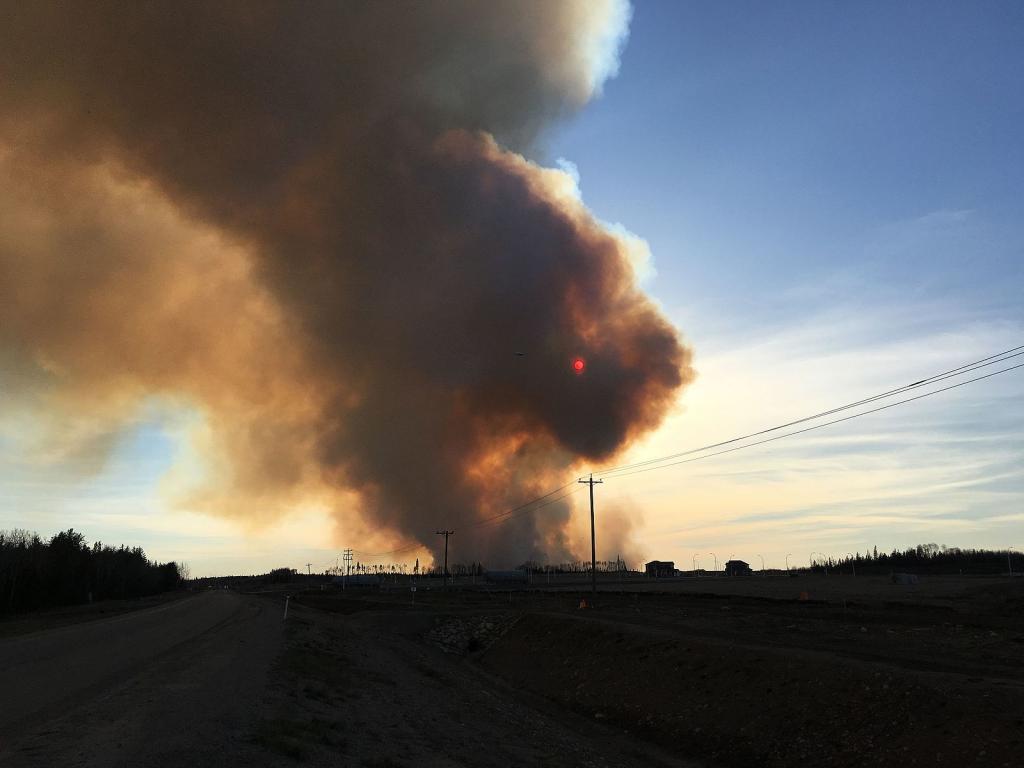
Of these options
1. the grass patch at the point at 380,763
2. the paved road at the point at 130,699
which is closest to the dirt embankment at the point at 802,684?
the grass patch at the point at 380,763

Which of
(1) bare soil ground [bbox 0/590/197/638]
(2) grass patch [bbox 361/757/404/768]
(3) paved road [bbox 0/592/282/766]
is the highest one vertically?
(3) paved road [bbox 0/592/282/766]

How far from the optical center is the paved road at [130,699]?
13719mm

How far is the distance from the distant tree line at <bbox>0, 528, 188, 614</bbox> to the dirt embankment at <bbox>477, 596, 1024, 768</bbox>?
9226 cm

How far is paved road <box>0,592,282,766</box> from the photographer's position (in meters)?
13.7

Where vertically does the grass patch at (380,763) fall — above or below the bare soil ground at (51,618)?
above

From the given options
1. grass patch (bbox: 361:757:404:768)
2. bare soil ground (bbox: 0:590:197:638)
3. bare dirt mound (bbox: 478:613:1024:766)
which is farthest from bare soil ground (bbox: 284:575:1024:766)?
bare soil ground (bbox: 0:590:197:638)

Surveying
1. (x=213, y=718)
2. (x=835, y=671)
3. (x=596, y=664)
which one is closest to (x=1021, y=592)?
(x=596, y=664)

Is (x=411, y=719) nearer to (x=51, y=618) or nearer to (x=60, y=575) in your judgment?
(x=51, y=618)

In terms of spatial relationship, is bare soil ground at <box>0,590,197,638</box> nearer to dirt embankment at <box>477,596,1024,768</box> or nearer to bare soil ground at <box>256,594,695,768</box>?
bare soil ground at <box>256,594,695,768</box>

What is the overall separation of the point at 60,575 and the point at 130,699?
126 meters

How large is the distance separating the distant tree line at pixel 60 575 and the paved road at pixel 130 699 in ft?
264

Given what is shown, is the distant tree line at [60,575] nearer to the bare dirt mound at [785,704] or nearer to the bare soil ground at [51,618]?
the bare soil ground at [51,618]

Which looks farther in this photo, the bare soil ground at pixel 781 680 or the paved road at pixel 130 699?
the bare soil ground at pixel 781 680

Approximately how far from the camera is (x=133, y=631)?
151ft
